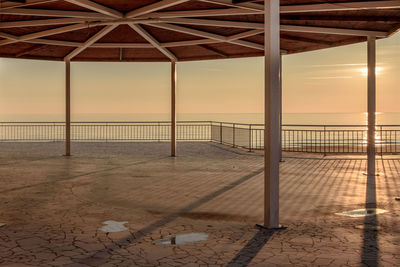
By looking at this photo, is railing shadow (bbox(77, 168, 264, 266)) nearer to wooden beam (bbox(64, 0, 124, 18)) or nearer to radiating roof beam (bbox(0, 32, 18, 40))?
wooden beam (bbox(64, 0, 124, 18))

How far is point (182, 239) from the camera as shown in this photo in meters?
5.55

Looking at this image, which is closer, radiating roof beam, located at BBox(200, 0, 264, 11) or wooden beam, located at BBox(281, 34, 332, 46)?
radiating roof beam, located at BBox(200, 0, 264, 11)

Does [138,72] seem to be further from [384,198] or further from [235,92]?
[384,198]

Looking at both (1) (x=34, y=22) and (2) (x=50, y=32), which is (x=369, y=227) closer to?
(1) (x=34, y=22)

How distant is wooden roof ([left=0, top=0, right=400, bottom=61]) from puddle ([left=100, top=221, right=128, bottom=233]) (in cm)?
476

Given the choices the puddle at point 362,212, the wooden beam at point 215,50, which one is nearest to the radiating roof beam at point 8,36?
the wooden beam at point 215,50

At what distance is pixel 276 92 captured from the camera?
615 centimetres

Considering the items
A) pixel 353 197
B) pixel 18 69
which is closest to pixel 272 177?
pixel 353 197

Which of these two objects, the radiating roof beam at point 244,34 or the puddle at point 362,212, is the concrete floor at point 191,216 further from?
the radiating roof beam at point 244,34

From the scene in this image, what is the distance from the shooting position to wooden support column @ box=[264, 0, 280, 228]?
606cm

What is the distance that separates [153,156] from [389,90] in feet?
56.8

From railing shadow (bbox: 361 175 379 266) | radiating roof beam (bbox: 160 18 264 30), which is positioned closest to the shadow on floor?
railing shadow (bbox: 361 175 379 266)

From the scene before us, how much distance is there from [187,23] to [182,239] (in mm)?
6830

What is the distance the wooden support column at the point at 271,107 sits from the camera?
19.9 ft
